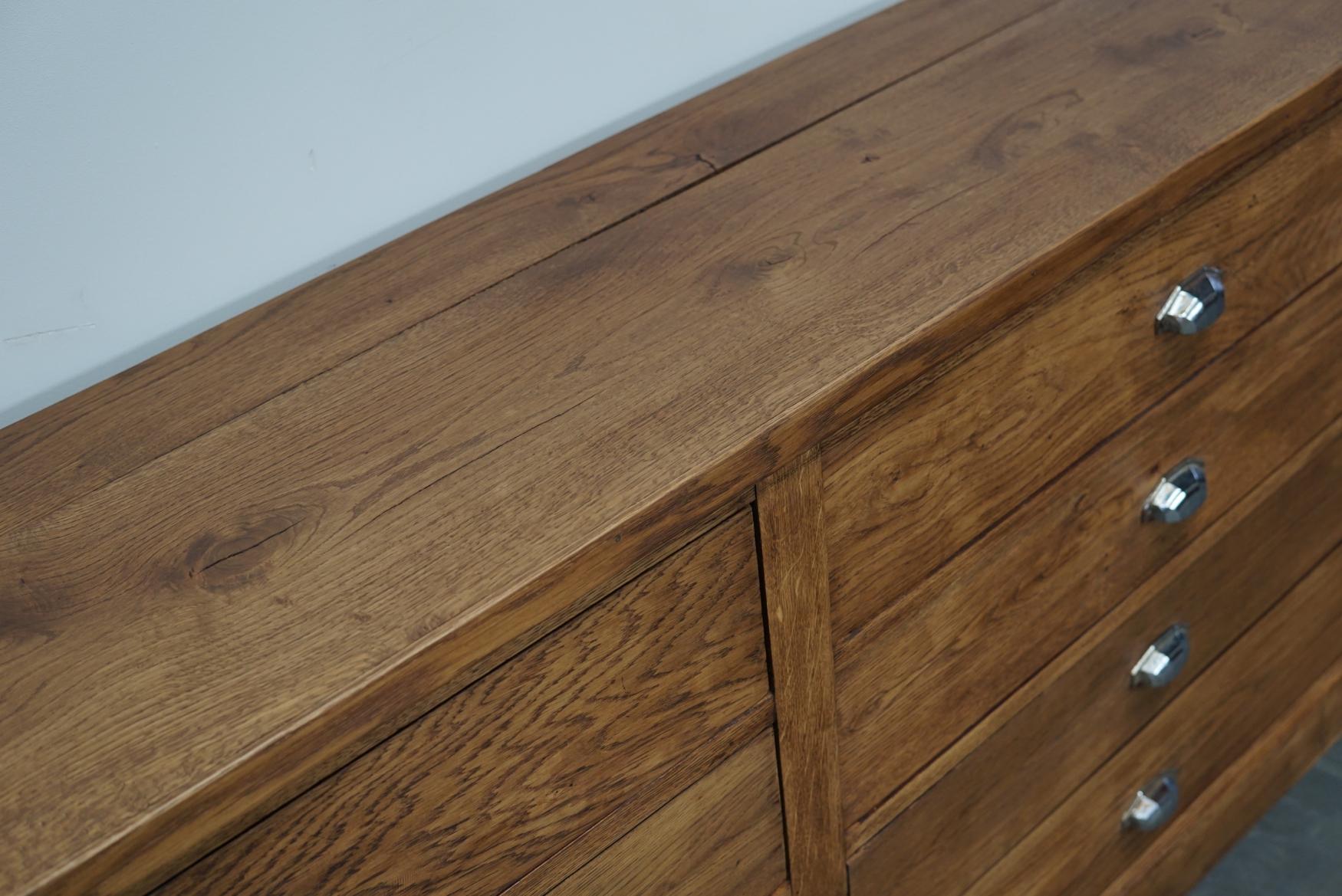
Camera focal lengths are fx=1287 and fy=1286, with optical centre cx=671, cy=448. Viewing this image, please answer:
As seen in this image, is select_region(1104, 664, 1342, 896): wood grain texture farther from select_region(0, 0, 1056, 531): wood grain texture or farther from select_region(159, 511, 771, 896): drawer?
select_region(0, 0, 1056, 531): wood grain texture

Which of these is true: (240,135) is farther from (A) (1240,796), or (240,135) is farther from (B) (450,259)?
(A) (1240,796)

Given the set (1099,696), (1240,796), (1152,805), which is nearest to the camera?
(1099,696)

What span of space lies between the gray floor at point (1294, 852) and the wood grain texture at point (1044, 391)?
67 cm

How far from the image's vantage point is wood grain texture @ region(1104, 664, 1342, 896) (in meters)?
1.31

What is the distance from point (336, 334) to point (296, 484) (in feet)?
0.49

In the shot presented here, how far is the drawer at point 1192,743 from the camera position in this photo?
1.16 metres

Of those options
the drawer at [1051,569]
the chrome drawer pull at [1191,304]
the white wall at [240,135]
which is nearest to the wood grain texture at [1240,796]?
the drawer at [1051,569]

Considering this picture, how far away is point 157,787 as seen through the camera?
57 cm

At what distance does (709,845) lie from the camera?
0.84 metres

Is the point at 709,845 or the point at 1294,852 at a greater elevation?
the point at 709,845

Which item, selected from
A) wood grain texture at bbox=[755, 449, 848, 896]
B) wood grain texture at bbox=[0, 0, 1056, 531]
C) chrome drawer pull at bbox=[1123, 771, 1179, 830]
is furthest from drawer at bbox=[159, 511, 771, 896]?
chrome drawer pull at bbox=[1123, 771, 1179, 830]

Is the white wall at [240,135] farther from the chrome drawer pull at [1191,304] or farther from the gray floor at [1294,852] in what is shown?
the gray floor at [1294,852]

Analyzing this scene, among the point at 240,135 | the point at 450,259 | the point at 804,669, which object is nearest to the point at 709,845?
the point at 804,669

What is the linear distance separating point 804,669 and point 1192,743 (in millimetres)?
650
